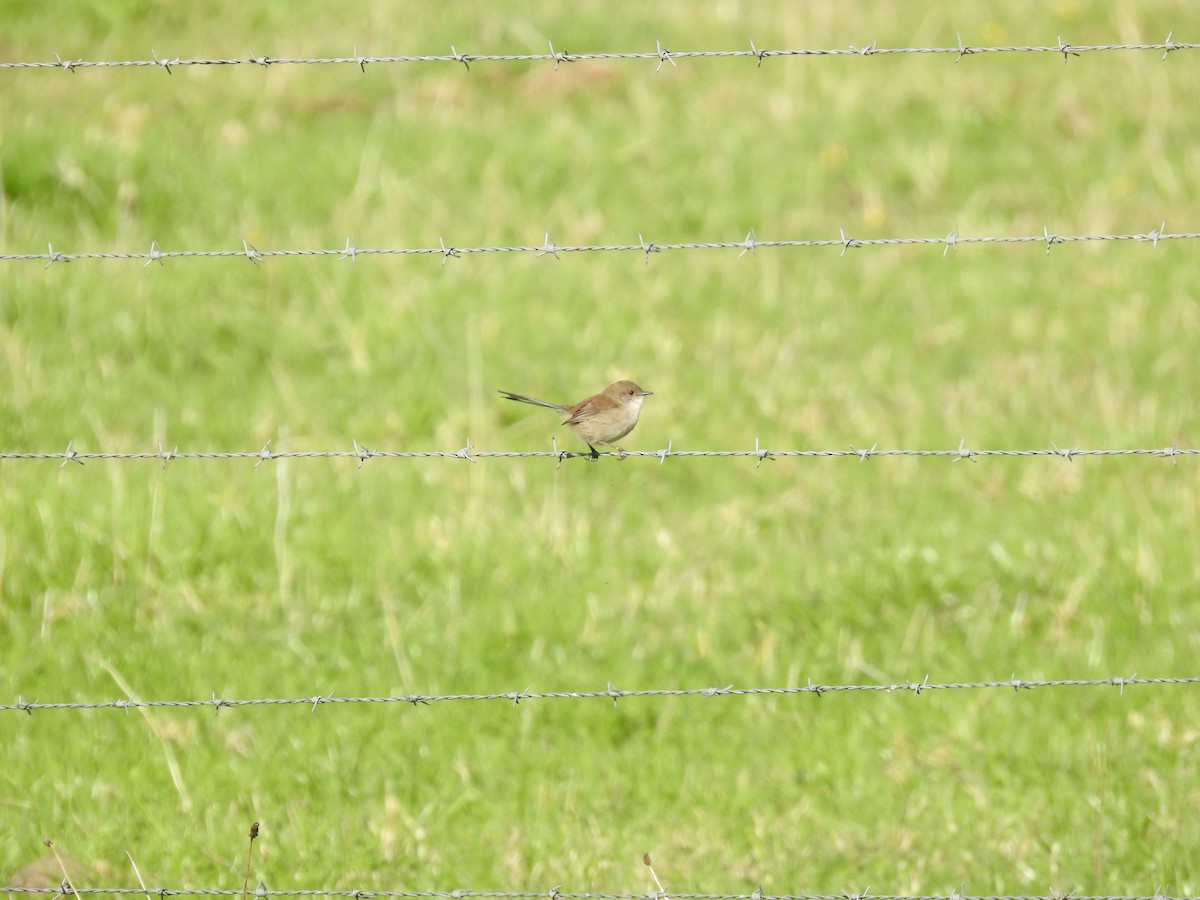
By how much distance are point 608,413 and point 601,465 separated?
2020mm

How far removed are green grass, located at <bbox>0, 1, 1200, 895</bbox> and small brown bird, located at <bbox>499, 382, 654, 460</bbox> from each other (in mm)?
907

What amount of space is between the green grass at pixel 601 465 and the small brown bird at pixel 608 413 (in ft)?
2.98

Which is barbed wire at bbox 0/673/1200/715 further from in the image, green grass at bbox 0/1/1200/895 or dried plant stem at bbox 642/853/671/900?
dried plant stem at bbox 642/853/671/900

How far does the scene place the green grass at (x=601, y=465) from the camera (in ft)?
18.8

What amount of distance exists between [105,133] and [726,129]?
419cm

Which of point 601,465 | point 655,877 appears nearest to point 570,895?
point 655,877

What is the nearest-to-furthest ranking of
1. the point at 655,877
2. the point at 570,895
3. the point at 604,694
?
the point at 604,694
the point at 655,877
the point at 570,895

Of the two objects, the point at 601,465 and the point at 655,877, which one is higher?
the point at 601,465

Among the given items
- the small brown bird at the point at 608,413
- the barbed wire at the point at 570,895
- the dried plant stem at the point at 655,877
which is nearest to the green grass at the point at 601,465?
the barbed wire at the point at 570,895

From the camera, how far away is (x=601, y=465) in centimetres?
810

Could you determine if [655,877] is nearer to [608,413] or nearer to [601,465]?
[608,413]

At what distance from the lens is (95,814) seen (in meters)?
5.62

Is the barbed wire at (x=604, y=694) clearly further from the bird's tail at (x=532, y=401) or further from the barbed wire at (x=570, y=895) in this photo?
the bird's tail at (x=532, y=401)

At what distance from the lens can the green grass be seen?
226 inches
